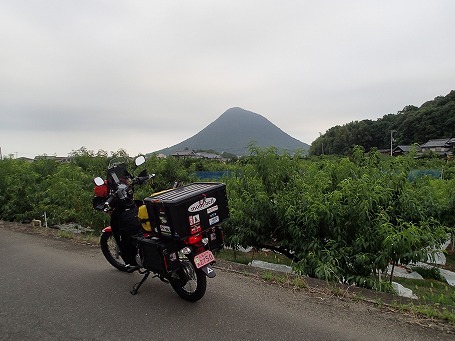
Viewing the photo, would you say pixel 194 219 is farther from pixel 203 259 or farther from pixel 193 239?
pixel 203 259

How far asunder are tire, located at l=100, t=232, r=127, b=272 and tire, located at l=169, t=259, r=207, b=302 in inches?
46.7

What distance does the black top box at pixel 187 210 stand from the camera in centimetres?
282

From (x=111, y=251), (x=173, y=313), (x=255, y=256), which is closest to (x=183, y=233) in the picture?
(x=173, y=313)

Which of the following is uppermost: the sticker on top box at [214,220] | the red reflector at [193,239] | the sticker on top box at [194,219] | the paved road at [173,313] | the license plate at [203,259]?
the sticker on top box at [194,219]

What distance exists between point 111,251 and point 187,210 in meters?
2.13

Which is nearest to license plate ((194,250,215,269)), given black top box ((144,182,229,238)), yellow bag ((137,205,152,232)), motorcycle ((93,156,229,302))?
motorcycle ((93,156,229,302))

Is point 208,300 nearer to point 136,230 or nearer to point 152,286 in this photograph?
point 152,286

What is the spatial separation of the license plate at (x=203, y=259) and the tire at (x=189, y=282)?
139 mm

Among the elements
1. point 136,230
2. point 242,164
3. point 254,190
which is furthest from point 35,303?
point 242,164

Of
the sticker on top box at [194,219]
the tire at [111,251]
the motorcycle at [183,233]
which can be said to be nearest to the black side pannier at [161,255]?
the motorcycle at [183,233]

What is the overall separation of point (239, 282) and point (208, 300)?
0.58 m

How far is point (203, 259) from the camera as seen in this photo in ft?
9.80

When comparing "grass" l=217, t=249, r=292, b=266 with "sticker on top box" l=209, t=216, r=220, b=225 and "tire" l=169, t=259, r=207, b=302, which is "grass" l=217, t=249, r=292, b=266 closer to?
"tire" l=169, t=259, r=207, b=302

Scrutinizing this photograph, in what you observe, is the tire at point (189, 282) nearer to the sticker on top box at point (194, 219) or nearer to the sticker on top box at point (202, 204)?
the sticker on top box at point (194, 219)
